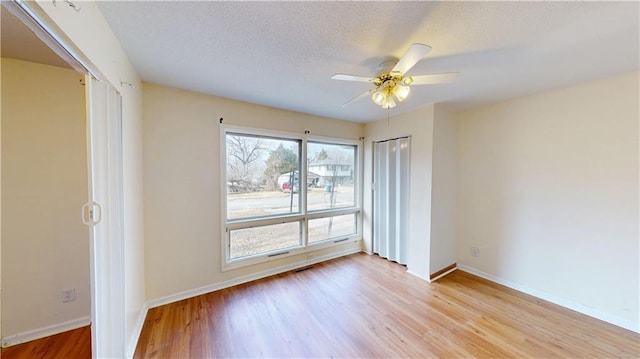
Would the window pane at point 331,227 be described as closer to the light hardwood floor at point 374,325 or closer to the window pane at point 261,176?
the window pane at point 261,176

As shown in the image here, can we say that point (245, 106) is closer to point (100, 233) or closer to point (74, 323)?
point (100, 233)

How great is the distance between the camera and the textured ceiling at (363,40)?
4.06 feet

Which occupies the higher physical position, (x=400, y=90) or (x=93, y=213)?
(x=400, y=90)

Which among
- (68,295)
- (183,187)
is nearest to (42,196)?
(68,295)

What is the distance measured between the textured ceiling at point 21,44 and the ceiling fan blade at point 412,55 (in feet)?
7.52

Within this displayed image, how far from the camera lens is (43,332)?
72.7 inches

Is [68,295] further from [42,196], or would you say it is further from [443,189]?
[443,189]

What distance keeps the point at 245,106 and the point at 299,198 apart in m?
1.50

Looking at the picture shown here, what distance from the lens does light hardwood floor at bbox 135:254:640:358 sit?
5.82ft

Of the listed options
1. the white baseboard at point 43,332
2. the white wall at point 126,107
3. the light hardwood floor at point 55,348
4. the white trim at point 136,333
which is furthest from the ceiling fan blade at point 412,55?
the white baseboard at point 43,332

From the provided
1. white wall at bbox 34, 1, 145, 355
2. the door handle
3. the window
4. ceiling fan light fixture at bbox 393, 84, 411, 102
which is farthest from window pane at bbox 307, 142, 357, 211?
the door handle

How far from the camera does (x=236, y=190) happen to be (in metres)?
2.86

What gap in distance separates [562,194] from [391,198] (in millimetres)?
1859

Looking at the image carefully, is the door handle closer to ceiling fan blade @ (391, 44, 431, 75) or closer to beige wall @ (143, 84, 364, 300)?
beige wall @ (143, 84, 364, 300)
